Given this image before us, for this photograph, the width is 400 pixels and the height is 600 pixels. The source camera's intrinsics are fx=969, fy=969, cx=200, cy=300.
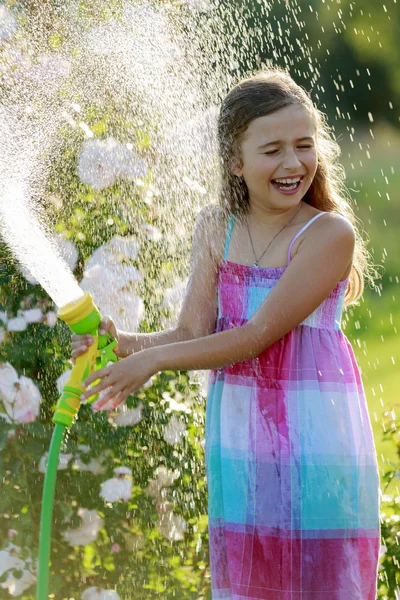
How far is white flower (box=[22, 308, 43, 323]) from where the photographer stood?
2754mm

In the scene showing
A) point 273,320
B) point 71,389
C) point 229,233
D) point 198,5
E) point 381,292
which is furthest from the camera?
point 381,292

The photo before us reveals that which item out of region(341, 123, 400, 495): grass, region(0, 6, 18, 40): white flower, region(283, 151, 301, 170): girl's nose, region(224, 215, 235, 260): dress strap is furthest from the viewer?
region(341, 123, 400, 495): grass

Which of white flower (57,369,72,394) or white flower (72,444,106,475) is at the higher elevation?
white flower (57,369,72,394)

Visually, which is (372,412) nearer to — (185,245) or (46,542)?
(185,245)

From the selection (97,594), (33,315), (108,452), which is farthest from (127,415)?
(97,594)

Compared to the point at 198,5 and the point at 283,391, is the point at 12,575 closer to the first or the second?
the point at 283,391

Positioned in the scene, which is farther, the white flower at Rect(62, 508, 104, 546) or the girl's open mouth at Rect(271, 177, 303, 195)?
the white flower at Rect(62, 508, 104, 546)

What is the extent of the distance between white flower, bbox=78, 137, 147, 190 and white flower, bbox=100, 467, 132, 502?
0.83 metres

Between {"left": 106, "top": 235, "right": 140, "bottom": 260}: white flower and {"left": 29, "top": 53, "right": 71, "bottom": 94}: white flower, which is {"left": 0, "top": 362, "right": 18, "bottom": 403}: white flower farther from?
{"left": 29, "top": 53, "right": 71, "bottom": 94}: white flower

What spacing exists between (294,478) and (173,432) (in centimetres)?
79

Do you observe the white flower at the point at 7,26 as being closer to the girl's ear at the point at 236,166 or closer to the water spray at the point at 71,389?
the girl's ear at the point at 236,166

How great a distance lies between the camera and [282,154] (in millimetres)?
2057

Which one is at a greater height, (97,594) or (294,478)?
(294,478)

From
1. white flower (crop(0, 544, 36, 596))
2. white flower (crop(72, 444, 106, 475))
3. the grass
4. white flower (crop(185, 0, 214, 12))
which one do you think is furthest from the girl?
white flower (crop(185, 0, 214, 12))
